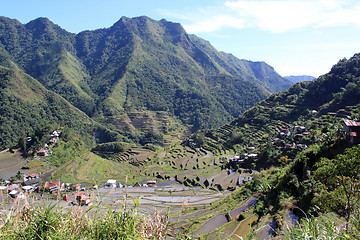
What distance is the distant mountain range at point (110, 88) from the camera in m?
88.5

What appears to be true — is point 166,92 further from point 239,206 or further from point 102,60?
point 239,206

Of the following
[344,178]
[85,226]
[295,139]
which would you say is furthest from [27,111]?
[344,178]

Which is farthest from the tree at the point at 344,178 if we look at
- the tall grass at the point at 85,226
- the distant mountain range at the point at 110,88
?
the distant mountain range at the point at 110,88

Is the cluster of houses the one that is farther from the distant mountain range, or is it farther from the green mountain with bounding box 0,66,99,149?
the green mountain with bounding box 0,66,99,149

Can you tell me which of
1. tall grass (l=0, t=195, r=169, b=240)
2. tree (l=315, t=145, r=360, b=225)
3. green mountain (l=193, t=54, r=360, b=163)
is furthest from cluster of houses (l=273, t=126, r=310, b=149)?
tall grass (l=0, t=195, r=169, b=240)

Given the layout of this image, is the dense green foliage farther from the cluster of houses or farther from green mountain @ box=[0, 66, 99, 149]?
green mountain @ box=[0, 66, 99, 149]

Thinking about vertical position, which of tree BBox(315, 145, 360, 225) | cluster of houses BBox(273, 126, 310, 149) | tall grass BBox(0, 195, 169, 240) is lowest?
cluster of houses BBox(273, 126, 310, 149)

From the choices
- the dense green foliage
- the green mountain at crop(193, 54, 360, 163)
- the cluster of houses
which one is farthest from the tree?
the green mountain at crop(193, 54, 360, 163)

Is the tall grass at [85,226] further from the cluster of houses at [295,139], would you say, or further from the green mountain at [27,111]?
the green mountain at [27,111]

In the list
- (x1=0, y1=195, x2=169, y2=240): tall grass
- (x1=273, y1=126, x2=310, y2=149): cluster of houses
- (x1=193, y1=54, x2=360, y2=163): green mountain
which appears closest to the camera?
(x1=0, y1=195, x2=169, y2=240): tall grass

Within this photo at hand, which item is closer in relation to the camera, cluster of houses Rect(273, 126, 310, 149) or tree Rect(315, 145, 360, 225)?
tree Rect(315, 145, 360, 225)

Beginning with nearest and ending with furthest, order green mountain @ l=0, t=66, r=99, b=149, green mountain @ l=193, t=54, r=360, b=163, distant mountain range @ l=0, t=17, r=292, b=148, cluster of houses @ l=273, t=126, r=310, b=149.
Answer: cluster of houses @ l=273, t=126, r=310, b=149, green mountain @ l=193, t=54, r=360, b=163, green mountain @ l=0, t=66, r=99, b=149, distant mountain range @ l=0, t=17, r=292, b=148

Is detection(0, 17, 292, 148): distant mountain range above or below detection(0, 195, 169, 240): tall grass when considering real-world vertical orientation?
above

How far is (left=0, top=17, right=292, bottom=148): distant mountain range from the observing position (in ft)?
290
